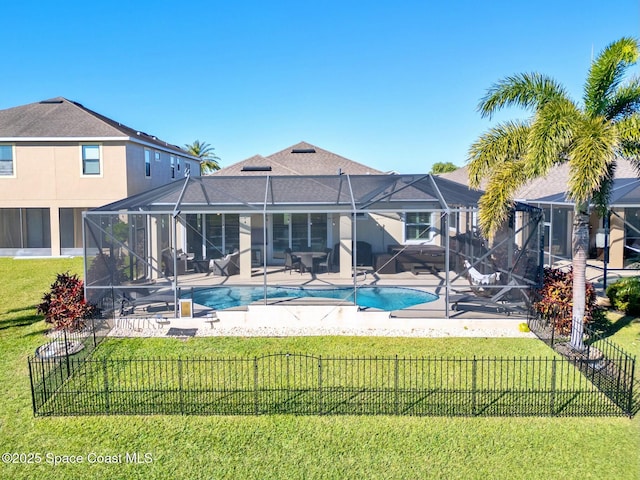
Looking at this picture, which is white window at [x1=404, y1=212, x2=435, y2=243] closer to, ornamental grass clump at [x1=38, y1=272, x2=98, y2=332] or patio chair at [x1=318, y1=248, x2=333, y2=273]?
patio chair at [x1=318, y1=248, x2=333, y2=273]

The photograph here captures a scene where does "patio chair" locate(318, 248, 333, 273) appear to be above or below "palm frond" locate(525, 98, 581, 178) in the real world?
below

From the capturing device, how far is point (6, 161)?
25.9 metres

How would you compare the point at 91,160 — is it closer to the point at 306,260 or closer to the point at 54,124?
the point at 54,124

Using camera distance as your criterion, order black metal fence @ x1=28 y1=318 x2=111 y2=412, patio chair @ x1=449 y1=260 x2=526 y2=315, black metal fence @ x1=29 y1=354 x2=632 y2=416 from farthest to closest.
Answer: patio chair @ x1=449 y1=260 x2=526 y2=315 < black metal fence @ x1=28 y1=318 x2=111 y2=412 < black metal fence @ x1=29 y1=354 x2=632 y2=416

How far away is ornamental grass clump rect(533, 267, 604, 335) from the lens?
11.8 meters

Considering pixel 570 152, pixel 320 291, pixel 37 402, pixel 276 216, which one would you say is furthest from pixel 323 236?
pixel 37 402

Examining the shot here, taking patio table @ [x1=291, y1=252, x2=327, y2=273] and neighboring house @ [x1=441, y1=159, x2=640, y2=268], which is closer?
patio table @ [x1=291, y1=252, x2=327, y2=273]

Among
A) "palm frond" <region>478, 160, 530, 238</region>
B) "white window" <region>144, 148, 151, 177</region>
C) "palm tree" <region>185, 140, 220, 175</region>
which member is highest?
"palm tree" <region>185, 140, 220, 175</region>

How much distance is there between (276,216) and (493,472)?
47.0 ft

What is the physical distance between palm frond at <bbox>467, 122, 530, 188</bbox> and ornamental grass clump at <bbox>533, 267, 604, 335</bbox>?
3.36 m

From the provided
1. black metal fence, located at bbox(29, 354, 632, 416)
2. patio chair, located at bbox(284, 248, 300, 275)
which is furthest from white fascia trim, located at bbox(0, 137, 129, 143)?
black metal fence, located at bbox(29, 354, 632, 416)

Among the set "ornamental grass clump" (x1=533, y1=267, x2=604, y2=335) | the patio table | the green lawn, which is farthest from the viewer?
the patio table

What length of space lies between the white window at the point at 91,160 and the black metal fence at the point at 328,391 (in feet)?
58.9

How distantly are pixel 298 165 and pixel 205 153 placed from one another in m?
42.1
